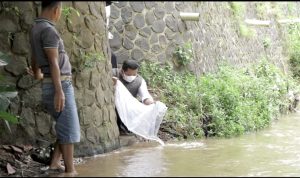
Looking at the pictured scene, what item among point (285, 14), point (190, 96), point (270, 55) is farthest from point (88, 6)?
point (285, 14)

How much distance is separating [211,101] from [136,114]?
7.34ft

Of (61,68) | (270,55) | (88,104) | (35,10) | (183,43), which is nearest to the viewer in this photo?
(61,68)

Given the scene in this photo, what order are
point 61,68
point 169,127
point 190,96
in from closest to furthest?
point 61,68 → point 169,127 → point 190,96

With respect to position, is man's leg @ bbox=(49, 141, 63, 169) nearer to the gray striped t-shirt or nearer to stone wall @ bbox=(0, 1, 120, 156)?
the gray striped t-shirt

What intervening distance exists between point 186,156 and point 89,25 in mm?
2259

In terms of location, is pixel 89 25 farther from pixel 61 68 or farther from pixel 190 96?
pixel 190 96

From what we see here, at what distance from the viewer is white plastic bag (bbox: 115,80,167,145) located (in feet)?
24.8

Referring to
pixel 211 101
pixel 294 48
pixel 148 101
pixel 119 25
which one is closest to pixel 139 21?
pixel 119 25

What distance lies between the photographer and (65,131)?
479 cm

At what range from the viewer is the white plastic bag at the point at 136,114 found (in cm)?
757

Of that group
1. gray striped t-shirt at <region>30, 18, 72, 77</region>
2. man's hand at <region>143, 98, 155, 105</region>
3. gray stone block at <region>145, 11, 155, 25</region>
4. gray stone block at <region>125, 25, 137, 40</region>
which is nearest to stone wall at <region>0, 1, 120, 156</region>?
man's hand at <region>143, 98, 155, 105</region>

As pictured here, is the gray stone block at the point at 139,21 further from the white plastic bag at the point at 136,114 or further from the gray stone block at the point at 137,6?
the white plastic bag at the point at 136,114

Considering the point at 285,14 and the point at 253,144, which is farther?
the point at 285,14

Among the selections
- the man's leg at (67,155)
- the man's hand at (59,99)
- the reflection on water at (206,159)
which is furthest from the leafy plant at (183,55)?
the man's hand at (59,99)
